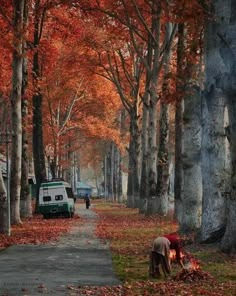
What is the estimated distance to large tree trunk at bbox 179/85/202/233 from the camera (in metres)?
21.3

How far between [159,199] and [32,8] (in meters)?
12.5

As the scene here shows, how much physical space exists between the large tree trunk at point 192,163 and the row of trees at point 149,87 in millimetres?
34

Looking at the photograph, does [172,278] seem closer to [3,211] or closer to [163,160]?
[3,211]

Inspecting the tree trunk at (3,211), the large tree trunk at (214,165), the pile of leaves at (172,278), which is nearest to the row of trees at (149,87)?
the large tree trunk at (214,165)

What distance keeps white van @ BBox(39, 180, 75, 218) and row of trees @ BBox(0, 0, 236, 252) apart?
2174mm

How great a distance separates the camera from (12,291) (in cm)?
1087

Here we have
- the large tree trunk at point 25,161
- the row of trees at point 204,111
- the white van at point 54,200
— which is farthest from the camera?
the white van at point 54,200

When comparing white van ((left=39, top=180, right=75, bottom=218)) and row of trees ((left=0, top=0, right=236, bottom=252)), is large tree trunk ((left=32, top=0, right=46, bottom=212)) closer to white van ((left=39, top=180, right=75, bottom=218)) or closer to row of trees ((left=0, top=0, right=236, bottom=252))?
row of trees ((left=0, top=0, right=236, bottom=252))

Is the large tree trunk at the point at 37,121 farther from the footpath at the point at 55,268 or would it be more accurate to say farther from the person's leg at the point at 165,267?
the person's leg at the point at 165,267

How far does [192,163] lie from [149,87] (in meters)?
15.4

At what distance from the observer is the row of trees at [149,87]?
1756 centimetres

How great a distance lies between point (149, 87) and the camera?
36.2 m

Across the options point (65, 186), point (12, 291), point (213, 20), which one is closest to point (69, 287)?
point (12, 291)

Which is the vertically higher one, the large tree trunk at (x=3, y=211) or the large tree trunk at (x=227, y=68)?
the large tree trunk at (x=227, y=68)
